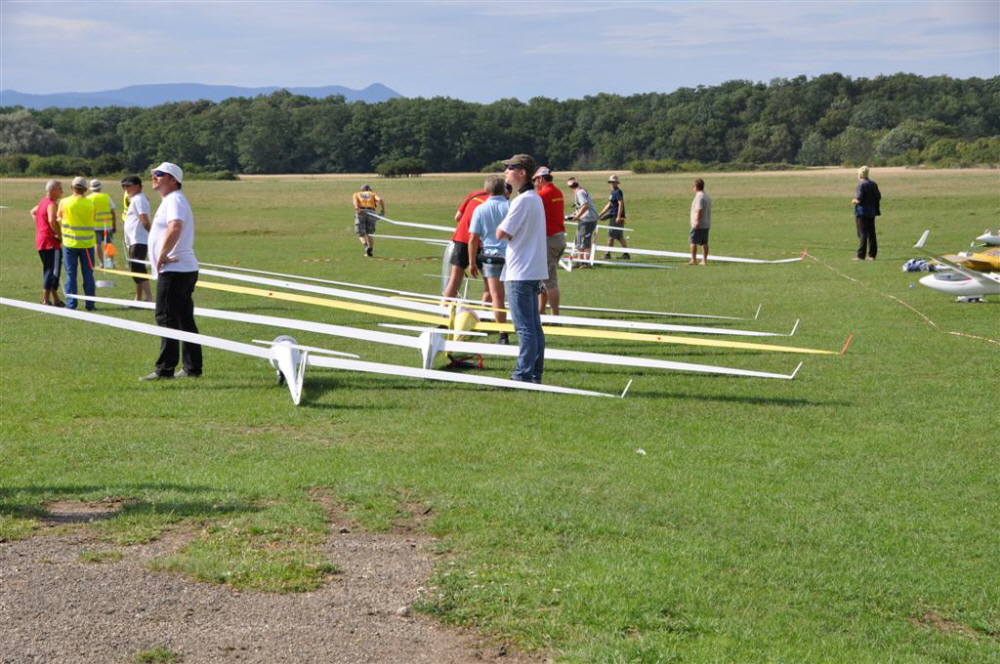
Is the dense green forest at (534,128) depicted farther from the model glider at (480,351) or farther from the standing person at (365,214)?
the model glider at (480,351)

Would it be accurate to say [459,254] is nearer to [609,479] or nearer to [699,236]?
[609,479]

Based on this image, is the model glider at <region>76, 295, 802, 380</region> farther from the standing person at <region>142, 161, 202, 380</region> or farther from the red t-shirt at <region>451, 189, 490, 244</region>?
the red t-shirt at <region>451, 189, 490, 244</region>

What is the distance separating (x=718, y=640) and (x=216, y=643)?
1906 mm

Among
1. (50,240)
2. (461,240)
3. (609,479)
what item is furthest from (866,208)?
(609,479)

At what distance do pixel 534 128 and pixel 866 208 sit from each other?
104625mm

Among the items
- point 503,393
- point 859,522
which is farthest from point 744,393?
point 859,522

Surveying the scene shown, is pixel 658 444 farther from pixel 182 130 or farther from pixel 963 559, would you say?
pixel 182 130

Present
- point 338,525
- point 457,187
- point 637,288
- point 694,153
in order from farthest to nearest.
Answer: point 694,153, point 457,187, point 637,288, point 338,525

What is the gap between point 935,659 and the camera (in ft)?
14.0

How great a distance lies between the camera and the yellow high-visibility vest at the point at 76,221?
598 inches

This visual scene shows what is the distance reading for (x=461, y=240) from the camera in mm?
12023

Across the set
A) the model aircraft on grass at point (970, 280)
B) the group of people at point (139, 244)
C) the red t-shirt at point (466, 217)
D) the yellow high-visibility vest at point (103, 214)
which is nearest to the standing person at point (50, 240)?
the group of people at point (139, 244)

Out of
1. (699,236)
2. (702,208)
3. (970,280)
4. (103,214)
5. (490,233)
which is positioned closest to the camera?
(490,233)

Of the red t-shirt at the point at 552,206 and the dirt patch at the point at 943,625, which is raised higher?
the red t-shirt at the point at 552,206
